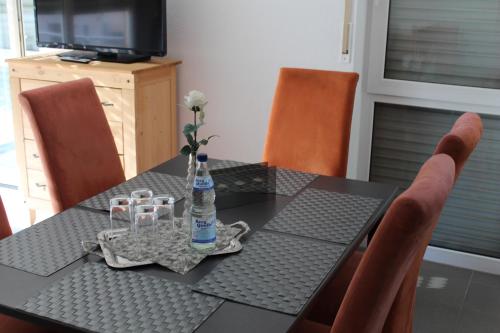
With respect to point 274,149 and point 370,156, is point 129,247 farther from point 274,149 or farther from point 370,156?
point 370,156

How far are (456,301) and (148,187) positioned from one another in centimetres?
170

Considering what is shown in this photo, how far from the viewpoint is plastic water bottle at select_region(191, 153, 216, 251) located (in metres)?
1.74

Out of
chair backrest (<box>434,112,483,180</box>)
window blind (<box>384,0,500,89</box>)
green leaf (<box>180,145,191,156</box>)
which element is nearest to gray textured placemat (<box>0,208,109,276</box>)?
green leaf (<box>180,145,191,156</box>)

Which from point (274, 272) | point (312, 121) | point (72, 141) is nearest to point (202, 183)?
point (274, 272)

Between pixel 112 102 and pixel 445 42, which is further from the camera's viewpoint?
pixel 112 102

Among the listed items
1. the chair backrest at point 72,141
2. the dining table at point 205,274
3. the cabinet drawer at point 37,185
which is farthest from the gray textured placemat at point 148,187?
the cabinet drawer at point 37,185

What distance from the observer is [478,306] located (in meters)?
3.04

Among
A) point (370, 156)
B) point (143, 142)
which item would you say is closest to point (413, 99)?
point (370, 156)

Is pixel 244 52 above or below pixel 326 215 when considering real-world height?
above

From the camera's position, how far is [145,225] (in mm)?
1830

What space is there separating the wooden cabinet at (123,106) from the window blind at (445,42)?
1.36 metres

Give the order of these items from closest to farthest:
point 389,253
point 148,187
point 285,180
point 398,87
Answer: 1. point 389,253
2. point 148,187
3. point 285,180
4. point 398,87

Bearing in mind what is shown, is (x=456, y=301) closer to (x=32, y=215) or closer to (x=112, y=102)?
(x=112, y=102)

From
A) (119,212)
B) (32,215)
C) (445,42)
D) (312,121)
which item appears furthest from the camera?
(32,215)
